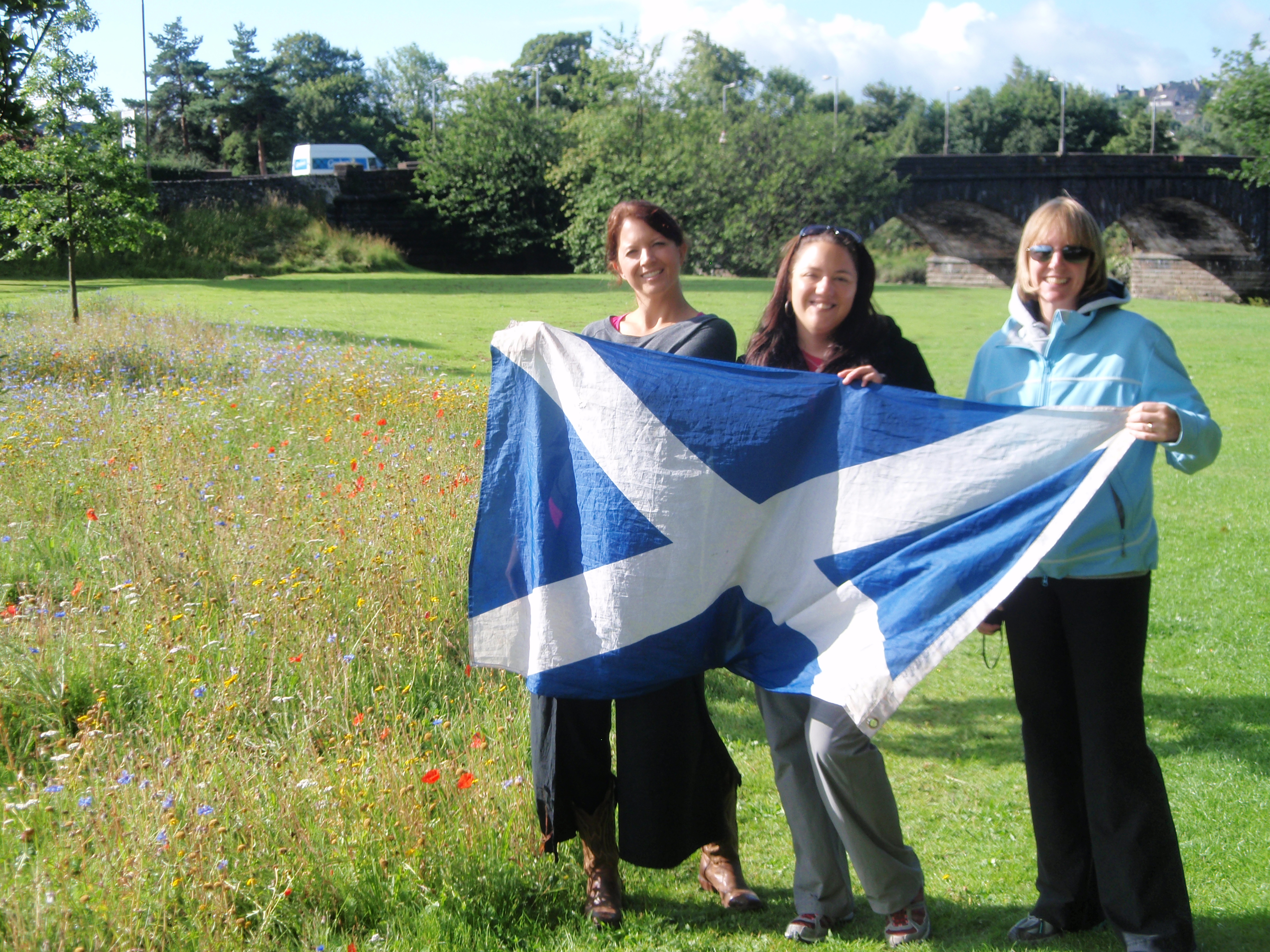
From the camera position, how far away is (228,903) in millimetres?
2994

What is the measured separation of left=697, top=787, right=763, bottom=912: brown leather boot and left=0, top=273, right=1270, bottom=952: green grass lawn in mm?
66

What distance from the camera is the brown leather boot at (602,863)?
3.29 metres

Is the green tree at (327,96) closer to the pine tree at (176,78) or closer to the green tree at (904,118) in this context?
the pine tree at (176,78)

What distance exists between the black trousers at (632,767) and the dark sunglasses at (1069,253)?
1.55 meters

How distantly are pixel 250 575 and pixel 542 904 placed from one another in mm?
2603

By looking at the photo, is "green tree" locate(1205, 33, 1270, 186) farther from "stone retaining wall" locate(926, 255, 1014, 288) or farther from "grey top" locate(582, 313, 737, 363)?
"grey top" locate(582, 313, 737, 363)

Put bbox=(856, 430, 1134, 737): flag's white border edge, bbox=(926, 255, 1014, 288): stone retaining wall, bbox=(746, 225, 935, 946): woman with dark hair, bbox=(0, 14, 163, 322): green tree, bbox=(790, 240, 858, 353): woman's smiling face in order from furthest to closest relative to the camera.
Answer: bbox=(926, 255, 1014, 288): stone retaining wall < bbox=(0, 14, 163, 322): green tree < bbox=(790, 240, 858, 353): woman's smiling face < bbox=(746, 225, 935, 946): woman with dark hair < bbox=(856, 430, 1134, 737): flag's white border edge

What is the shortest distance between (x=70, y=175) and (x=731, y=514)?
1521 centimetres

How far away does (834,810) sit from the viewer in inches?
115

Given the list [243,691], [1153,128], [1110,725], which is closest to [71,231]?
[243,691]

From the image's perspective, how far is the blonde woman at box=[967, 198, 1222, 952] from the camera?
2838mm

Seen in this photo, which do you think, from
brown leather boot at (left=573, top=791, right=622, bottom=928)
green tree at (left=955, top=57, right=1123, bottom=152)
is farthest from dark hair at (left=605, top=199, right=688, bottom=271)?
green tree at (left=955, top=57, right=1123, bottom=152)

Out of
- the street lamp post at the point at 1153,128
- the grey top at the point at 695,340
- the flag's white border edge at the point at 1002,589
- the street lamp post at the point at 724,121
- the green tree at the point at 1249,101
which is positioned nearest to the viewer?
the flag's white border edge at the point at 1002,589

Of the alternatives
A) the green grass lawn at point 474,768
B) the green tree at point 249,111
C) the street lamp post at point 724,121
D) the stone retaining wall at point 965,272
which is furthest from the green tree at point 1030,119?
the green grass lawn at point 474,768
